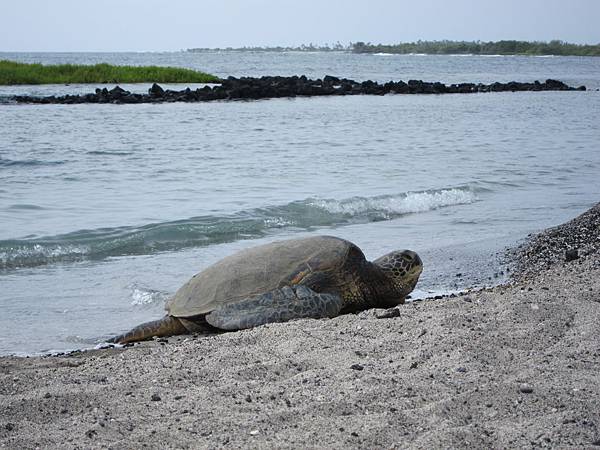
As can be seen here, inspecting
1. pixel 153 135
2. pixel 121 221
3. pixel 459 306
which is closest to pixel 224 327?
pixel 459 306

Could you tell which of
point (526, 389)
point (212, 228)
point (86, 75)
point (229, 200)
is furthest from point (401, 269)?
point (86, 75)

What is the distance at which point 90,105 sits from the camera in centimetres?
3984

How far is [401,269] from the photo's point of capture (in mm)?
6902

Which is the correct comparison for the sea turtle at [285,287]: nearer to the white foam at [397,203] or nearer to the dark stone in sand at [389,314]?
the dark stone in sand at [389,314]

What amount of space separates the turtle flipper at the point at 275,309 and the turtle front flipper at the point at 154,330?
0.33 metres

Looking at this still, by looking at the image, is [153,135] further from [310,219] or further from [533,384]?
[533,384]

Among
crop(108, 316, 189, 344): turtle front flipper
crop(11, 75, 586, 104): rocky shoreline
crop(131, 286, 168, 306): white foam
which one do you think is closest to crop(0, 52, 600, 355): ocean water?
crop(131, 286, 168, 306): white foam

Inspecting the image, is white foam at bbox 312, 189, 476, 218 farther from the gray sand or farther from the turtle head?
the gray sand

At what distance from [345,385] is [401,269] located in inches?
113

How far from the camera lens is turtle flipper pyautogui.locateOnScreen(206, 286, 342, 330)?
614cm

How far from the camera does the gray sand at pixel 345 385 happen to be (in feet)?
11.6

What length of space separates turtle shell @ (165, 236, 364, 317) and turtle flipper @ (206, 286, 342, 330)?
0.29 ft

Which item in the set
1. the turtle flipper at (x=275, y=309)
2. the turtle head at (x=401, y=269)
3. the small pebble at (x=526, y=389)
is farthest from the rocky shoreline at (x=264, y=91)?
the small pebble at (x=526, y=389)

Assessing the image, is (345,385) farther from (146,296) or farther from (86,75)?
(86,75)
